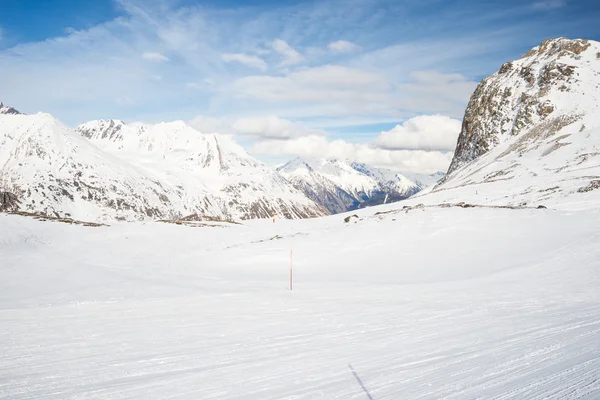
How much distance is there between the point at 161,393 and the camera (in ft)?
17.9

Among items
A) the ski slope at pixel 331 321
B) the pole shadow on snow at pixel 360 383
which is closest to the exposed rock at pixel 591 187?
the ski slope at pixel 331 321

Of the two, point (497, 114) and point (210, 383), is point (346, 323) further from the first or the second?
point (497, 114)

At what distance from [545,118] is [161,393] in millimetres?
108451

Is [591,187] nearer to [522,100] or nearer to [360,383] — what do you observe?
[360,383]

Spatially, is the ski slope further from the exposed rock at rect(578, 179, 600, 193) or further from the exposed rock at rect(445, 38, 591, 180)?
the exposed rock at rect(445, 38, 591, 180)

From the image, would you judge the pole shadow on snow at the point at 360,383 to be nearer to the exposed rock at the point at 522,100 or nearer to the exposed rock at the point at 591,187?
the exposed rock at the point at 591,187

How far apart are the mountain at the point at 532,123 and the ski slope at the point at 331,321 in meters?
24.5

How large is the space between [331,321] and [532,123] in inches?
4068

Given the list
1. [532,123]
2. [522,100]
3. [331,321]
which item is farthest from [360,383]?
[522,100]

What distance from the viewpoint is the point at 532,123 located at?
303ft

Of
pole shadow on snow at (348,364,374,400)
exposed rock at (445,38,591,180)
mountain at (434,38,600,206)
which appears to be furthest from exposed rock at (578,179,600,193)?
exposed rock at (445,38,591,180)

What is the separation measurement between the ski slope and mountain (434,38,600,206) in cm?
2453

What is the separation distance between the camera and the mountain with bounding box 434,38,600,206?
53.7 meters

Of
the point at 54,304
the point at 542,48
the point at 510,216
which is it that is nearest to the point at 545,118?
the point at 542,48
